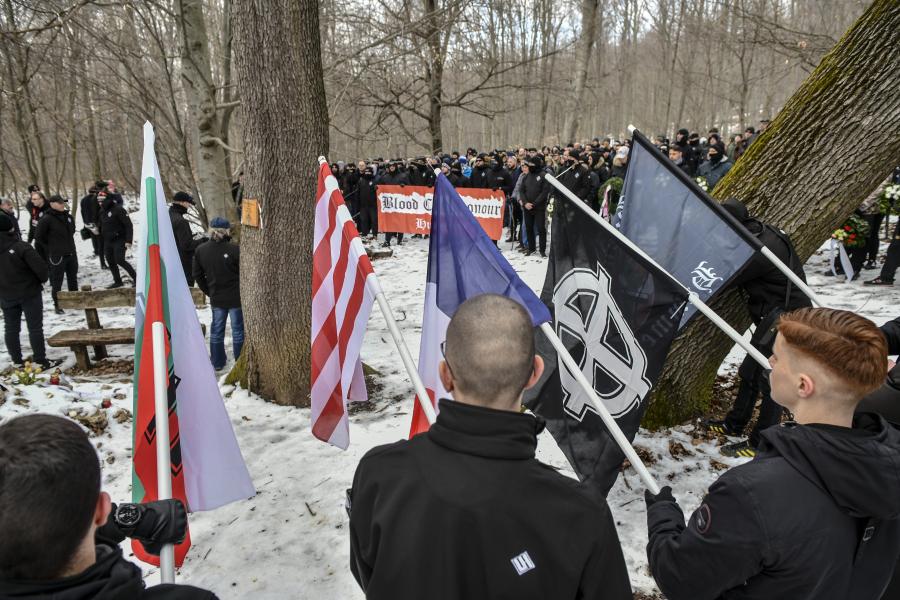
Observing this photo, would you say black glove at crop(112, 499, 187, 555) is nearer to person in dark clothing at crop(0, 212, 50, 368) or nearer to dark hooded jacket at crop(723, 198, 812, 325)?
dark hooded jacket at crop(723, 198, 812, 325)

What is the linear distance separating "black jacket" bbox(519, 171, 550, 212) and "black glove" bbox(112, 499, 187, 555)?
35.6 ft

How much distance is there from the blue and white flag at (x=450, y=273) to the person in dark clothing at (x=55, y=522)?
6.00ft

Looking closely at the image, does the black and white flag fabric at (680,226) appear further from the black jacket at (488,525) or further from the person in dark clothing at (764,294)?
the black jacket at (488,525)

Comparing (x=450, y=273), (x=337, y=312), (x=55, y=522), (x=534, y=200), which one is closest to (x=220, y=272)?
(x=337, y=312)

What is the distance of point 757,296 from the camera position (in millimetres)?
3953

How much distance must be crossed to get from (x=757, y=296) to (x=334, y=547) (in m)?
3.38

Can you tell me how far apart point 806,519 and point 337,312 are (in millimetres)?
2500

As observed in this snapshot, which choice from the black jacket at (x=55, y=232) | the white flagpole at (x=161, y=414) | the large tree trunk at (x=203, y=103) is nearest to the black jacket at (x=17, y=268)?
the black jacket at (x=55, y=232)

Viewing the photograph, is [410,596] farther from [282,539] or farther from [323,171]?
[323,171]

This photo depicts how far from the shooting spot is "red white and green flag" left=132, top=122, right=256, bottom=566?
2594mm

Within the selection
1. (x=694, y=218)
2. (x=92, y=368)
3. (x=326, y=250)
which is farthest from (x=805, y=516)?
(x=92, y=368)

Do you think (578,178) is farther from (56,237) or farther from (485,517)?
(485,517)

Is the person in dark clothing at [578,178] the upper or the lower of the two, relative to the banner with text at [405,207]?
upper

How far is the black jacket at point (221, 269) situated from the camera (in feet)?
22.3
